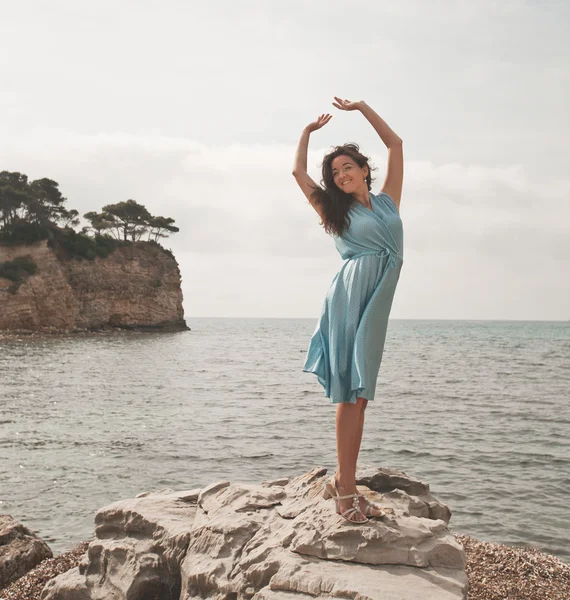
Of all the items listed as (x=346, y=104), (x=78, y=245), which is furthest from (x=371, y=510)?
(x=78, y=245)

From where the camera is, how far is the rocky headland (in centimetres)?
320

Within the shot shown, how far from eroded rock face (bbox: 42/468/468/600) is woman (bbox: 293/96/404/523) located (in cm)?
22

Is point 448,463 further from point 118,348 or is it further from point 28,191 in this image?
point 28,191

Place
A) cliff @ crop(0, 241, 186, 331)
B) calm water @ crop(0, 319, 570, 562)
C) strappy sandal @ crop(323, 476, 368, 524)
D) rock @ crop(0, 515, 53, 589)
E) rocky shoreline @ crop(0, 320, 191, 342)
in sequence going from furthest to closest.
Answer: cliff @ crop(0, 241, 186, 331)
rocky shoreline @ crop(0, 320, 191, 342)
calm water @ crop(0, 319, 570, 562)
rock @ crop(0, 515, 53, 589)
strappy sandal @ crop(323, 476, 368, 524)

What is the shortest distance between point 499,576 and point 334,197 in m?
3.19

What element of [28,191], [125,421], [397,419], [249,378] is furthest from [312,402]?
[28,191]

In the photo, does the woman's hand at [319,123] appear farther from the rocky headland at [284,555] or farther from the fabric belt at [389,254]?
the rocky headland at [284,555]

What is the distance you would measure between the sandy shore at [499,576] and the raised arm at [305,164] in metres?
A: 3.00

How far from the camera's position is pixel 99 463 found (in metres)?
9.28

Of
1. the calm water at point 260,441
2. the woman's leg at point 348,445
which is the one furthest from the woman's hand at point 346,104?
the calm water at point 260,441

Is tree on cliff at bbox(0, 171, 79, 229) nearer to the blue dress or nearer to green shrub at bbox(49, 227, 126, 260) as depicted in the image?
green shrub at bbox(49, 227, 126, 260)

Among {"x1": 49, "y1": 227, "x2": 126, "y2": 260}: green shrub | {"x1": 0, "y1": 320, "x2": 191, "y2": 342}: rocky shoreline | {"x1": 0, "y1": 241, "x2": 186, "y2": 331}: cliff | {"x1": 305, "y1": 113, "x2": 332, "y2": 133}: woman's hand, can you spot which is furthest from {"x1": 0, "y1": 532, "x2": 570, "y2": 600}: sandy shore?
{"x1": 49, "y1": 227, "x2": 126, "y2": 260}: green shrub

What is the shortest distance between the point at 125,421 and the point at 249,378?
9.13 meters

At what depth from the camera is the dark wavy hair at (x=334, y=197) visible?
12.4ft
